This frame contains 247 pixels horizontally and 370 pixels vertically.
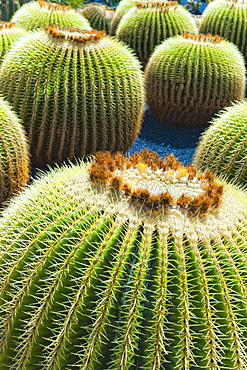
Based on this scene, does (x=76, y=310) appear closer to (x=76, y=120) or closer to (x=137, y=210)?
(x=137, y=210)

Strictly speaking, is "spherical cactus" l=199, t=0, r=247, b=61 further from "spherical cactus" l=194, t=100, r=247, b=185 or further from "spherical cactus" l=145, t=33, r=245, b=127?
"spherical cactus" l=194, t=100, r=247, b=185

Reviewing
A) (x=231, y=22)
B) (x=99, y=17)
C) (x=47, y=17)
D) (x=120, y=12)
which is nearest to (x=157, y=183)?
(x=47, y=17)

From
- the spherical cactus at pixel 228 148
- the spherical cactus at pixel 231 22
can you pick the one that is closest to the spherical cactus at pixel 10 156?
the spherical cactus at pixel 228 148

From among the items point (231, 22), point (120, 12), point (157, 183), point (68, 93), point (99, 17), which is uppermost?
point (157, 183)

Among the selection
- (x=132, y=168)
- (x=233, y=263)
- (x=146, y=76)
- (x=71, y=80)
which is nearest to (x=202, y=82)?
(x=146, y=76)

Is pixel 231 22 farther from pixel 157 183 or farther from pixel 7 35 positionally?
pixel 157 183

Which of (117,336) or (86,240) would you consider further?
(86,240)

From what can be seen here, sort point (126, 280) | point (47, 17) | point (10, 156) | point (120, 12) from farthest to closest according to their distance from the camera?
point (120, 12)
point (47, 17)
point (10, 156)
point (126, 280)
